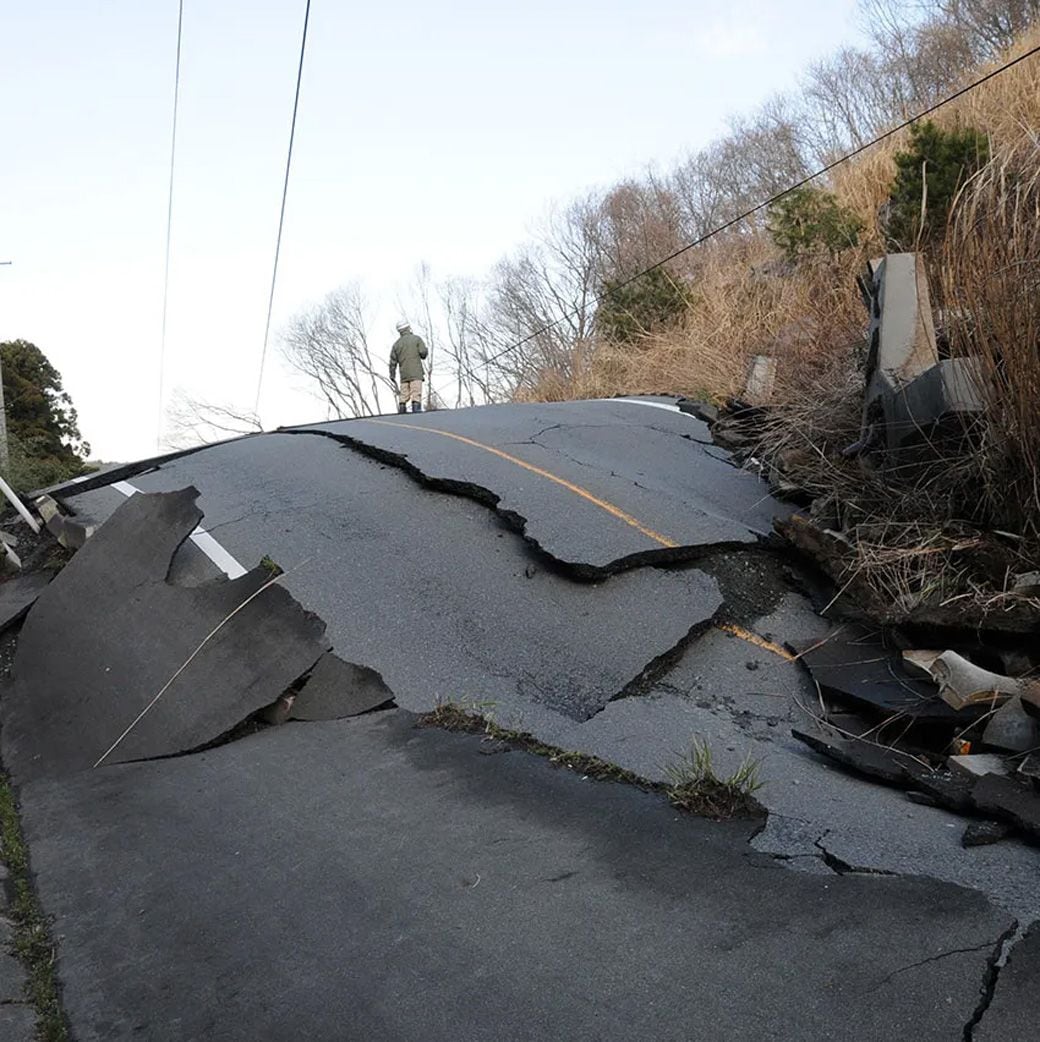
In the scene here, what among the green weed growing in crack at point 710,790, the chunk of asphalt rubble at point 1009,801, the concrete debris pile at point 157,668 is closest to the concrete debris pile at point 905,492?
the chunk of asphalt rubble at point 1009,801

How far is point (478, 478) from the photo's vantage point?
31.5 ft

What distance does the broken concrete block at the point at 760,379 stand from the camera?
38.7 ft

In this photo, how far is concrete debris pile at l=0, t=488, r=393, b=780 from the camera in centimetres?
650

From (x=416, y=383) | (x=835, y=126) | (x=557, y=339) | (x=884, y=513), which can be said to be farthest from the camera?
(x=557, y=339)

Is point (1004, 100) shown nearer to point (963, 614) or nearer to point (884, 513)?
point (884, 513)

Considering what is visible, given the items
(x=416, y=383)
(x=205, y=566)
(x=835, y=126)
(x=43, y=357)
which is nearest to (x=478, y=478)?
(x=205, y=566)

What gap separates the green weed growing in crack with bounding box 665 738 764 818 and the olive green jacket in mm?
16012

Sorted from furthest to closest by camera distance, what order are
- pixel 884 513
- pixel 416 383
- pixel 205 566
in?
pixel 416 383 → pixel 205 566 → pixel 884 513

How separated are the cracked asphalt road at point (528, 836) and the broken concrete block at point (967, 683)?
0.79m

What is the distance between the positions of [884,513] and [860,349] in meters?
2.55

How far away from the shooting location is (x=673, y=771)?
535 centimetres

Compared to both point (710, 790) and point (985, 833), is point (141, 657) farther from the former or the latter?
point (985, 833)

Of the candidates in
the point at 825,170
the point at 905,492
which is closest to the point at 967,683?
the point at 905,492

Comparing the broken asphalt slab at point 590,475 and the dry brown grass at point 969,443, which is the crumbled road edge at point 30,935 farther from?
the dry brown grass at point 969,443
